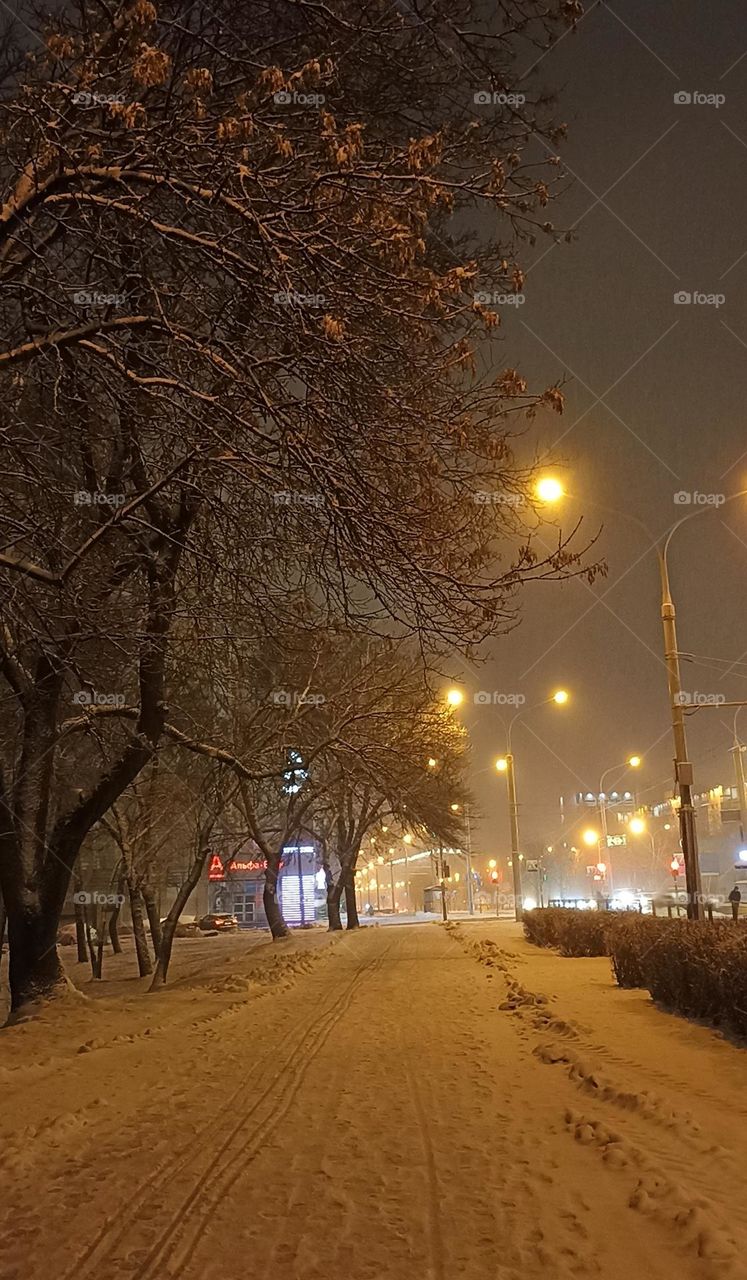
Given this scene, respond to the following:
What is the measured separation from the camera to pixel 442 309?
21.2ft

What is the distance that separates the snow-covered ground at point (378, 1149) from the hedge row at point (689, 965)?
386 millimetres

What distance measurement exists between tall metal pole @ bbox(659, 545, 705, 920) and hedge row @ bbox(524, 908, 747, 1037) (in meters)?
1.04

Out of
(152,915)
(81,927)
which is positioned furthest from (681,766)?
(81,927)

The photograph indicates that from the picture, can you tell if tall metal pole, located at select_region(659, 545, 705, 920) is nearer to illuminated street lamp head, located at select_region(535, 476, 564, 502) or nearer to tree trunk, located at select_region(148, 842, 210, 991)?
illuminated street lamp head, located at select_region(535, 476, 564, 502)

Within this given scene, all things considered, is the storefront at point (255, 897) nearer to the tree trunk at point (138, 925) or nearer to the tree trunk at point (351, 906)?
the tree trunk at point (351, 906)

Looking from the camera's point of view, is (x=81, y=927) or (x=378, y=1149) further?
(x=81, y=927)

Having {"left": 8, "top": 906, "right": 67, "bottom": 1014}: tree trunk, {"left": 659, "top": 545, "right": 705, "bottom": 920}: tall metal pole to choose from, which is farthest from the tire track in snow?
{"left": 659, "top": 545, "right": 705, "bottom": 920}: tall metal pole

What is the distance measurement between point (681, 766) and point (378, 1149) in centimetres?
1155

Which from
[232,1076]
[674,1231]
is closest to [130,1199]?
[674,1231]

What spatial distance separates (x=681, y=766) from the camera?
1611 cm

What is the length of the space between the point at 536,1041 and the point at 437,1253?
602cm

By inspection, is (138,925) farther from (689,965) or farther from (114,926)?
(689,965)

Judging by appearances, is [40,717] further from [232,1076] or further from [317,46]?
[317,46]

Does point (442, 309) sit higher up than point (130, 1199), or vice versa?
point (442, 309)
